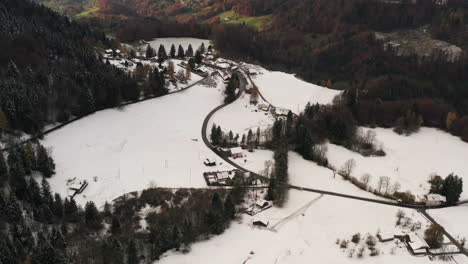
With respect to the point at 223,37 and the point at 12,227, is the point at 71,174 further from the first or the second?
the point at 223,37

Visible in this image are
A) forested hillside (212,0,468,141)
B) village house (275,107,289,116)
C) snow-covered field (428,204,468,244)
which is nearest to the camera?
snow-covered field (428,204,468,244)

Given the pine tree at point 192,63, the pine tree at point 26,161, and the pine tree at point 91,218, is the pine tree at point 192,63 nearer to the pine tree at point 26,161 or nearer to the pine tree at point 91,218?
the pine tree at point 26,161

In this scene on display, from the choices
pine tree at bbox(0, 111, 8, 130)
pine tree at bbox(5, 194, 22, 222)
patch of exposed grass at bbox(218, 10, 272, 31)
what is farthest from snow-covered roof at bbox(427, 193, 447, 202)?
patch of exposed grass at bbox(218, 10, 272, 31)

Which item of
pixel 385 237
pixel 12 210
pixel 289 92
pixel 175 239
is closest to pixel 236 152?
pixel 175 239

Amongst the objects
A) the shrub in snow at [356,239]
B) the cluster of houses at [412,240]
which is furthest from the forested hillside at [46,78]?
the cluster of houses at [412,240]

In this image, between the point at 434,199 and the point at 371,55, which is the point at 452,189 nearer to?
the point at 434,199

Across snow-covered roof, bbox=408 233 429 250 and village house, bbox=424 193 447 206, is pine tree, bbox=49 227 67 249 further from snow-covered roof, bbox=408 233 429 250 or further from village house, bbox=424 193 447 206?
village house, bbox=424 193 447 206
